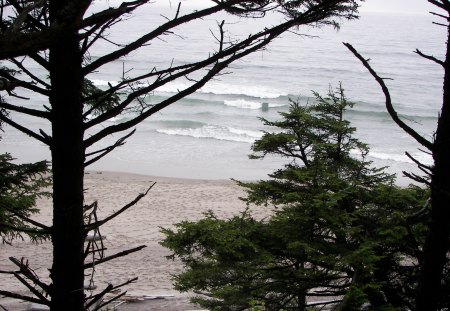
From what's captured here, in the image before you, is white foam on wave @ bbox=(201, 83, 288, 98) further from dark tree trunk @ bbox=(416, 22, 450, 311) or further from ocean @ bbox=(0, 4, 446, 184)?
dark tree trunk @ bbox=(416, 22, 450, 311)

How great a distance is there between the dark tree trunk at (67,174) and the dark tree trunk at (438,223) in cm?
114

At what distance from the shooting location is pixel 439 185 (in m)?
1.61

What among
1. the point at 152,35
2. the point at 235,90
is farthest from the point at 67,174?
the point at 235,90

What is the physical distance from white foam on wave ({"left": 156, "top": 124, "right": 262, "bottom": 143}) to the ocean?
0.06 meters

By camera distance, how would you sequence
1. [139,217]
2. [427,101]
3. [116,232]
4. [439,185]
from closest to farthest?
[439,185] < [116,232] < [139,217] < [427,101]

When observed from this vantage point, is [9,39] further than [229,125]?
No

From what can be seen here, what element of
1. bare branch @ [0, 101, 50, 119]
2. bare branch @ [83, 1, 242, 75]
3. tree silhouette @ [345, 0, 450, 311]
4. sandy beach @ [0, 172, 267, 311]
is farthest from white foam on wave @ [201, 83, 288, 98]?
tree silhouette @ [345, 0, 450, 311]

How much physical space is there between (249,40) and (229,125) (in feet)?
104

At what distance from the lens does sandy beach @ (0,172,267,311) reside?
1300 cm

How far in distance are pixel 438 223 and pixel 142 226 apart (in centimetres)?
1666

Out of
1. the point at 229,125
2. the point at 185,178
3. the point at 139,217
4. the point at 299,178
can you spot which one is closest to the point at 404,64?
the point at 229,125

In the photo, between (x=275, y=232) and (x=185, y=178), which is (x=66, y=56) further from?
(x=185, y=178)

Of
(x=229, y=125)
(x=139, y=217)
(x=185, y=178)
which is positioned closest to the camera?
(x=139, y=217)

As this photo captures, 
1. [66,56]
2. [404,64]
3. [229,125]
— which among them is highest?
[404,64]
